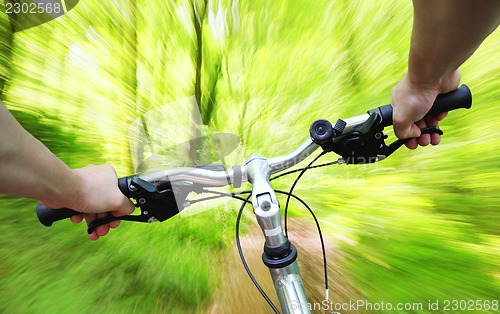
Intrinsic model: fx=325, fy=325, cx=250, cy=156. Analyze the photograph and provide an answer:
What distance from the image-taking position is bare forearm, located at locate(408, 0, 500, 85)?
50 cm

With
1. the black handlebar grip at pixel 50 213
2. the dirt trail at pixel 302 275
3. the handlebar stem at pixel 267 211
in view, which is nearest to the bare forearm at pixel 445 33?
the handlebar stem at pixel 267 211

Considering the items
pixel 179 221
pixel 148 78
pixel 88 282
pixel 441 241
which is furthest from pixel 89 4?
pixel 441 241

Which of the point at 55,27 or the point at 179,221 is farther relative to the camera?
the point at 55,27

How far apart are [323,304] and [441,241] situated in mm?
385

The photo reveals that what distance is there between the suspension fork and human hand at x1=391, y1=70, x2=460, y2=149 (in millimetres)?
353

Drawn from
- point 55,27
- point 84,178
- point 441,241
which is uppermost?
point 55,27

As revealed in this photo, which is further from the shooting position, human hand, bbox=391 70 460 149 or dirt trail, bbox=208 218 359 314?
dirt trail, bbox=208 218 359 314

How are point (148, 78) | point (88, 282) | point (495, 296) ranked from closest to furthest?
1. point (495, 296)
2. point (88, 282)
3. point (148, 78)

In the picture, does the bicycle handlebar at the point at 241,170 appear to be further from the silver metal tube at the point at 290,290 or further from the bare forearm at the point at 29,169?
the silver metal tube at the point at 290,290

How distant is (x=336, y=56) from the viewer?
50.6 inches

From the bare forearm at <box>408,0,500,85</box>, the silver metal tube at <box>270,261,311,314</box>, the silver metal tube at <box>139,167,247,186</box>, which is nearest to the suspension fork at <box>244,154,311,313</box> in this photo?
the silver metal tube at <box>270,261,311,314</box>

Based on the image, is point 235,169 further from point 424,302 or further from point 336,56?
point 336,56

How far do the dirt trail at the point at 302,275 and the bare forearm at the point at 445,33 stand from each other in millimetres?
632

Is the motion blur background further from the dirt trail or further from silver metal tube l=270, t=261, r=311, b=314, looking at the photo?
silver metal tube l=270, t=261, r=311, b=314
